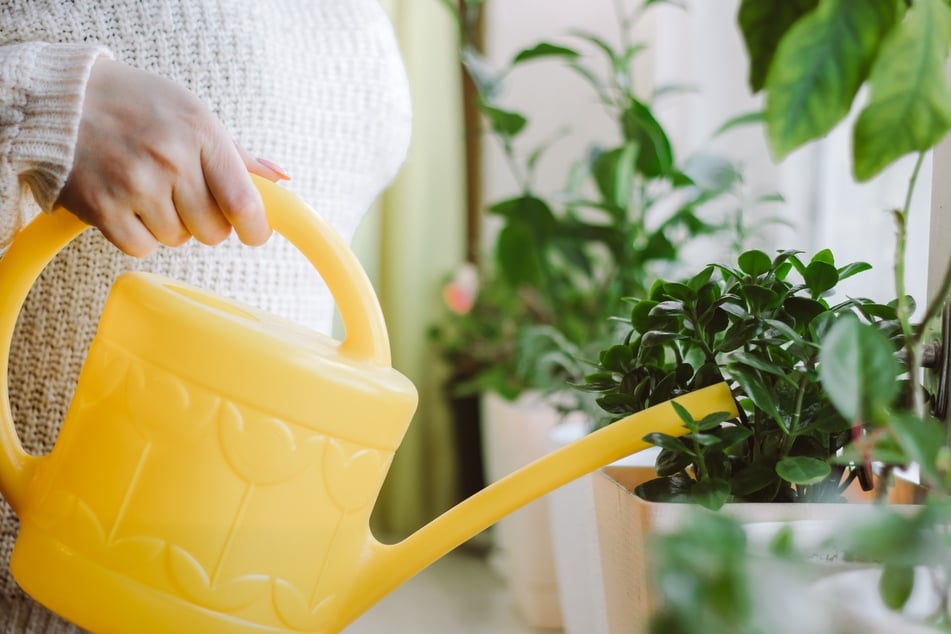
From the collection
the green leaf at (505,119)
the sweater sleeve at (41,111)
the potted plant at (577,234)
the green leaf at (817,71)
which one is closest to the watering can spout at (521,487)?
the green leaf at (817,71)

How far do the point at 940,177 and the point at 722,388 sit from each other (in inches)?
10.3

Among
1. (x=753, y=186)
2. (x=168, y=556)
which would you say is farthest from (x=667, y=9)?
(x=168, y=556)

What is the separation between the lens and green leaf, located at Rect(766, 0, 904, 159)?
0.38m

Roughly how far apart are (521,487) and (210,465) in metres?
0.16

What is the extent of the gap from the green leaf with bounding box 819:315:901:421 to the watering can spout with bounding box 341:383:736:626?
0.51 feet

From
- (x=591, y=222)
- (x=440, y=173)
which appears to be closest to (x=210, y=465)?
(x=591, y=222)

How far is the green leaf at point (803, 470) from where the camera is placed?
418 mm

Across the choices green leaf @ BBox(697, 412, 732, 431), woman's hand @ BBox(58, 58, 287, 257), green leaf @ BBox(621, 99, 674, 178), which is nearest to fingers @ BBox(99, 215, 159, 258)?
woman's hand @ BBox(58, 58, 287, 257)

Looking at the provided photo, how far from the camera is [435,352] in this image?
1885 mm

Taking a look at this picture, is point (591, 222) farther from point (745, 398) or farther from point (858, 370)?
point (858, 370)

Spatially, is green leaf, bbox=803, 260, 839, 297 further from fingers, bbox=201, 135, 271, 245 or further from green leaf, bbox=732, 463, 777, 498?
fingers, bbox=201, 135, 271, 245

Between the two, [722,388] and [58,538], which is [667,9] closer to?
[722,388]

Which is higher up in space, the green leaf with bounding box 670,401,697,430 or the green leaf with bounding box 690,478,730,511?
the green leaf with bounding box 670,401,697,430

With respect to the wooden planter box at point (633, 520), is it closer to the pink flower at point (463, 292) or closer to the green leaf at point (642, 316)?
the green leaf at point (642, 316)
